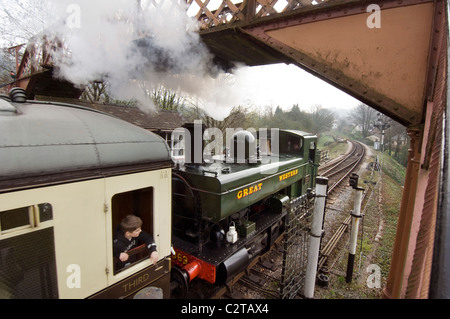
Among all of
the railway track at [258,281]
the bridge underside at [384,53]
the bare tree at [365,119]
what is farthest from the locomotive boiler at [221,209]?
the bare tree at [365,119]

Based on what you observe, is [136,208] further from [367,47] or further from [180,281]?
[367,47]

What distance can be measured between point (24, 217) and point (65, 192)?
0.31m

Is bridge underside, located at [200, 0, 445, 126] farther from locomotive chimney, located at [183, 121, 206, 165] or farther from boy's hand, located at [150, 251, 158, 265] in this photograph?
boy's hand, located at [150, 251, 158, 265]

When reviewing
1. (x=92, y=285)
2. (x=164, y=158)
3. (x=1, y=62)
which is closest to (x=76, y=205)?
(x=92, y=285)

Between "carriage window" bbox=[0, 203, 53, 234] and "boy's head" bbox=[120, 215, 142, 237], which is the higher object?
"carriage window" bbox=[0, 203, 53, 234]

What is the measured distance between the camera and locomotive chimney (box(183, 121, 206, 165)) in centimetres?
451

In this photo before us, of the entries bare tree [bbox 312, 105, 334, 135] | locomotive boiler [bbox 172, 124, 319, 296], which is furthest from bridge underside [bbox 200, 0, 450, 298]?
bare tree [bbox 312, 105, 334, 135]

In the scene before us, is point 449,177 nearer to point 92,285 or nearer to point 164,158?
point 164,158

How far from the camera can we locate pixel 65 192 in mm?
1998

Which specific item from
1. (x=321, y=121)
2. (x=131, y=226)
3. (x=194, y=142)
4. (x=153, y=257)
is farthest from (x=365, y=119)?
(x=131, y=226)

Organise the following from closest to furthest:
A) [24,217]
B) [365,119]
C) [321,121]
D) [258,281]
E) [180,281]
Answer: [24,217], [180,281], [258,281], [321,121], [365,119]

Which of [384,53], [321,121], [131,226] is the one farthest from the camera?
[321,121]

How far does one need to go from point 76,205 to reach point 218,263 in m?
2.52

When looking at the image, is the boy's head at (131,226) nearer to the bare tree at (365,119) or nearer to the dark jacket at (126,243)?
the dark jacket at (126,243)
